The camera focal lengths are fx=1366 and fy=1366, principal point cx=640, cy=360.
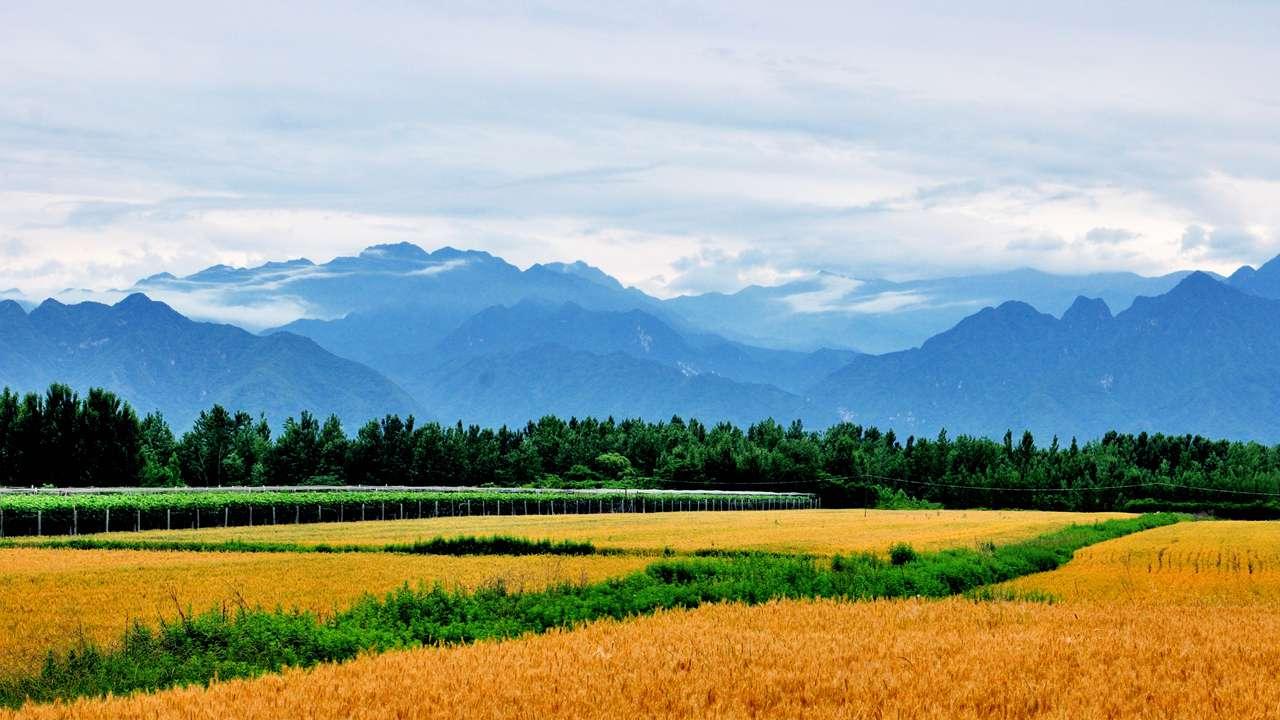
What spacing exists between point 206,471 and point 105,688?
15475 cm

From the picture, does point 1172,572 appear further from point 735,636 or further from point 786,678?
point 786,678

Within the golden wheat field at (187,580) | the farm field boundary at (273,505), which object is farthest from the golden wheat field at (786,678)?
the farm field boundary at (273,505)

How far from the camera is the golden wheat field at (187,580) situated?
106 feet

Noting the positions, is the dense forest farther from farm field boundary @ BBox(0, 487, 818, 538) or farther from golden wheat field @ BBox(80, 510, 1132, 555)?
golden wheat field @ BBox(80, 510, 1132, 555)

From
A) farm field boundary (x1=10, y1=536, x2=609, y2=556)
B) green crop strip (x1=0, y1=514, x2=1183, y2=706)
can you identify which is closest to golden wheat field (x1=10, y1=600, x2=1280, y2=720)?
green crop strip (x1=0, y1=514, x2=1183, y2=706)

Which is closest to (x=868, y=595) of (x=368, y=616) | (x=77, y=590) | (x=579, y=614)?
(x=579, y=614)

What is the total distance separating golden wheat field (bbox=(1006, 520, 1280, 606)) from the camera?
125ft

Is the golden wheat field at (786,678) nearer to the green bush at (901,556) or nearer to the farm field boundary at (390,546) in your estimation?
the green bush at (901,556)

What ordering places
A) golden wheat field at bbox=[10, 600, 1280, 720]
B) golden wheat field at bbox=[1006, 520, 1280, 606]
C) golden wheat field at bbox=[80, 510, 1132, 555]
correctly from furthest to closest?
golden wheat field at bbox=[80, 510, 1132, 555]
golden wheat field at bbox=[1006, 520, 1280, 606]
golden wheat field at bbox=[10, 600, 1280, 720]

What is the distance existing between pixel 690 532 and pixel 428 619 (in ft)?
181

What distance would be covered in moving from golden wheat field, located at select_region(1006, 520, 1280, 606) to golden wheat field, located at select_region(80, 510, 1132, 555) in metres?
7.91

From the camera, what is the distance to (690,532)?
269 feet

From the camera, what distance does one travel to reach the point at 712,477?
176 meters

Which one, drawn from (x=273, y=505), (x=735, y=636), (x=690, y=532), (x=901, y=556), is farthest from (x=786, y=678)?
(x=273, y=505)
